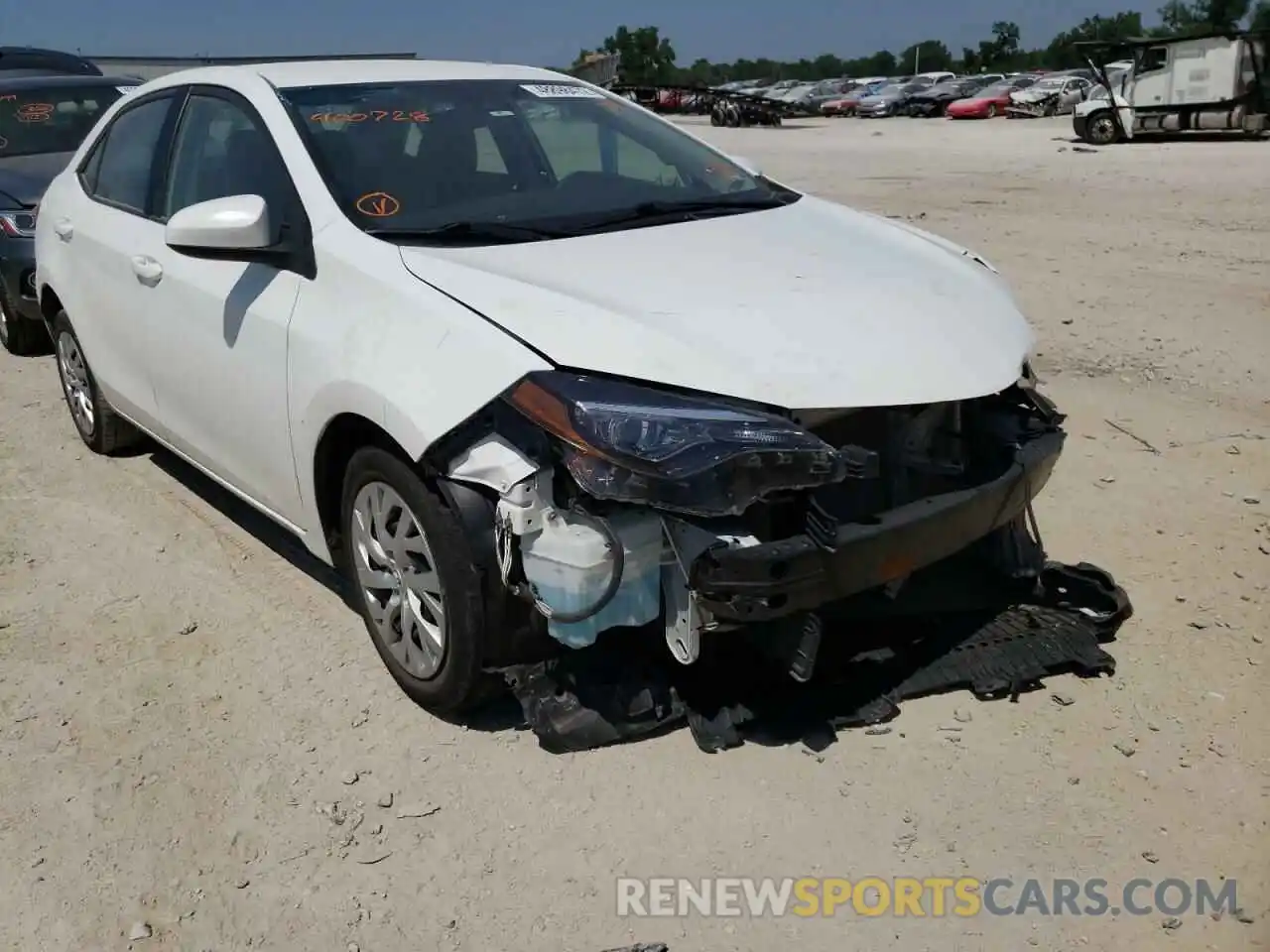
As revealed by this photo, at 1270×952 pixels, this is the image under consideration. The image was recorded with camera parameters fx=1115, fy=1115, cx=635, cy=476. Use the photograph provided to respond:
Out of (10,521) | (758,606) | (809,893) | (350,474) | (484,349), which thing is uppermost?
(484,349)

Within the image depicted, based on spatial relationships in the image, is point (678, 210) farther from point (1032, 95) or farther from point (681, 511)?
point (1032, 95)

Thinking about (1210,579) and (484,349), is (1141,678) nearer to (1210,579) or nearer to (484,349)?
(1210,579)

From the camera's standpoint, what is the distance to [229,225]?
314 cm

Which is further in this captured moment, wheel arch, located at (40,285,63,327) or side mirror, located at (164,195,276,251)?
wheel arch, located at (40,285,63,327)

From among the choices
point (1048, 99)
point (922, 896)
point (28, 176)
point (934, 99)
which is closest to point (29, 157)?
point (28, 176)

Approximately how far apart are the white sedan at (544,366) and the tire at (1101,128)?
2152 centimetres

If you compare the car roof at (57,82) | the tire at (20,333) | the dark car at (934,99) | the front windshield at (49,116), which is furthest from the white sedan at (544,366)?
the dark car at (934,99)

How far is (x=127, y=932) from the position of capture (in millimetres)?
2498

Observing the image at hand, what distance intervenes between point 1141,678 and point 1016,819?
820 mm

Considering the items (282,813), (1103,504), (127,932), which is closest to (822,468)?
(282,813)

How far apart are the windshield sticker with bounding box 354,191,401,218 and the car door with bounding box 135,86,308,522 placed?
17 cm

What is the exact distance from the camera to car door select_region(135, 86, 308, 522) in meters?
3.32

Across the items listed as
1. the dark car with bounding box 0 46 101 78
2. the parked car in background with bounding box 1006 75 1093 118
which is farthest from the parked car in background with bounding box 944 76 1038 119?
the dark car with bounding box 0 46 101 78

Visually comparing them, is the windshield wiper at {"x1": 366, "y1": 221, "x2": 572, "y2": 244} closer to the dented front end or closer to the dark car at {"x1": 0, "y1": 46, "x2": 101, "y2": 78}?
the dented front end
